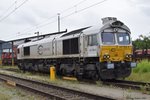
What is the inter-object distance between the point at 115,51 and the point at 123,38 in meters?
1.14

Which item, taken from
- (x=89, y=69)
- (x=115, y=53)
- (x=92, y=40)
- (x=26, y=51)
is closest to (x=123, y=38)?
(x=115, y=53)

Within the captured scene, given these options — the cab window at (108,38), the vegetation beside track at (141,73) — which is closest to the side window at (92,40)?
the cab window at (108,38)

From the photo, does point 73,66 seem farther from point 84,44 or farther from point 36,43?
point 36,43

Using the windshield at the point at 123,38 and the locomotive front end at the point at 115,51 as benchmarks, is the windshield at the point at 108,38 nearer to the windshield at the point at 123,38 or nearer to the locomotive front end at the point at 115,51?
the locomotive front end at the point at 115,51

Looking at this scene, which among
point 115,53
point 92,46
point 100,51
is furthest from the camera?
point 92,46

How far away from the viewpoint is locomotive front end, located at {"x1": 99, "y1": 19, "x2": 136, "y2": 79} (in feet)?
67.4

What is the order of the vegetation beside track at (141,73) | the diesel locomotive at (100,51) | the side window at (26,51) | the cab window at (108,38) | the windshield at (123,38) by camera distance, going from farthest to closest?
the side window at (26,51), the vegetation beside track at (141,73), the windshield at (123,38), the cab window at (108,38), the diesel locomotive at (100,51)

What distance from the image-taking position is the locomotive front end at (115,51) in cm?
2053

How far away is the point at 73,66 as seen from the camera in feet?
77.8

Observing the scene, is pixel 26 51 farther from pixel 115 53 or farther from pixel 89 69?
pixel 115 53

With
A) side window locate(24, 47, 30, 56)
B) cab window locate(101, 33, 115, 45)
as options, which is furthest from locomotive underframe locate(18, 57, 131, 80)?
side window locate(24, 47, 30, 56)

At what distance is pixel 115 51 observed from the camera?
21.1m

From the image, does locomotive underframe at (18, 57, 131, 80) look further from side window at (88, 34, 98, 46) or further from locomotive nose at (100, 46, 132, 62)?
side window at (88, 34, 98, 46)

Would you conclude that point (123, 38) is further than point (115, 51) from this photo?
Yes
